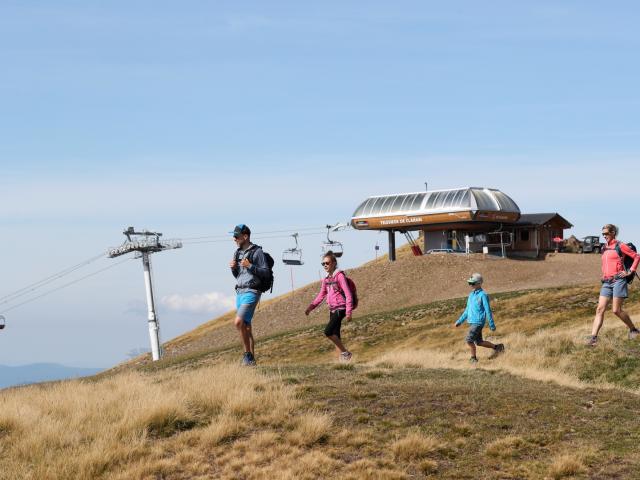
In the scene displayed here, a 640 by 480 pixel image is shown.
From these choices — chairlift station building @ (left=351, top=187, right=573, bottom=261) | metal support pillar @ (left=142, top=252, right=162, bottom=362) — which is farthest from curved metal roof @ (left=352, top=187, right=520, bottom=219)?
metal support pillar @ (left=142, top=252, right=162, bottom=362)

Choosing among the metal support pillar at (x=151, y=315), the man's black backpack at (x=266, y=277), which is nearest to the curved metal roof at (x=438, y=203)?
the metal support pillar at (x=151, y=315)

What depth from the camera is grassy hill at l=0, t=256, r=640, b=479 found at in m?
8.95

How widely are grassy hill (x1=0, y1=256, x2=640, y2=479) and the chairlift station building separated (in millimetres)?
43952

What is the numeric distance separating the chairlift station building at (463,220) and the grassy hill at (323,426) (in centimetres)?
4395

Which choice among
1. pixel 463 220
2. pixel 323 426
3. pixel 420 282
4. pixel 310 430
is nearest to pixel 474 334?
pixel 323 426

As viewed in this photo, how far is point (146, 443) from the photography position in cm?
965

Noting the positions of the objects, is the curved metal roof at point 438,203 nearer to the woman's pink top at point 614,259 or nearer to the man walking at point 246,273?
the woman's pink top at point 614,259

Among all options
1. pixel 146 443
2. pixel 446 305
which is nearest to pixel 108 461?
pixel 146 443

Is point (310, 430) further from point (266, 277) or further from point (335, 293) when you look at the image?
point (335, 293)

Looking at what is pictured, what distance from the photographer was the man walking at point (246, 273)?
1407 cm

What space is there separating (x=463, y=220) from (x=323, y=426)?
158 feet

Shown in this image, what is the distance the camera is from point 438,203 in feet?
193

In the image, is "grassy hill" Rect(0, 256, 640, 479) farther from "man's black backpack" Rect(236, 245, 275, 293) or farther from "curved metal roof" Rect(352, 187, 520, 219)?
"curved metal roof" Rect(352, 187, 520, 219)

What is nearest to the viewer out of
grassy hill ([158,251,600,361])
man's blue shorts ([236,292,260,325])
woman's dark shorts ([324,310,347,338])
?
man's blue shorts ([236,292,260,325])
